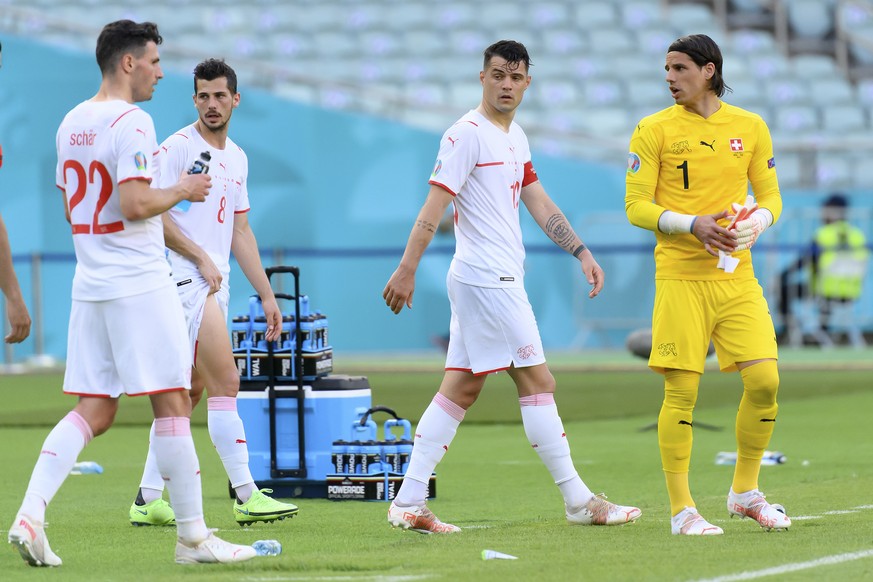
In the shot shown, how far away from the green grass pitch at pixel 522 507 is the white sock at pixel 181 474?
163mm

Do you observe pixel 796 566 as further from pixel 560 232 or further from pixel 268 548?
pixel 560 232

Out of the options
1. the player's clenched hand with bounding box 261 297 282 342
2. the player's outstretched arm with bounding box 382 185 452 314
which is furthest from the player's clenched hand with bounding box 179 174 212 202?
the player's clenched hand with bounding box 261 297 282 342

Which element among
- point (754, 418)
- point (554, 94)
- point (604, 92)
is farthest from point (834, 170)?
point (754, 418)

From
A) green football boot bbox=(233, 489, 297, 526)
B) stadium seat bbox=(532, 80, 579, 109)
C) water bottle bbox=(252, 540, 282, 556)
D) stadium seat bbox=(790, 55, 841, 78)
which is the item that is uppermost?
stadium seat bbox=(790, 55, 841, 78)

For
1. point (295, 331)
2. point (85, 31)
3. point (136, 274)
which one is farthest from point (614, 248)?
point (136, 274)

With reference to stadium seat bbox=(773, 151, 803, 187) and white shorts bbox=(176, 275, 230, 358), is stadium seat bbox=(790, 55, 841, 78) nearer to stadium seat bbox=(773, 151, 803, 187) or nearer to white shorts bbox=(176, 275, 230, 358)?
stadium seat bbox=(773, 151, 803, 187)

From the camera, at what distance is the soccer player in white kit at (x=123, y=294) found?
6.24 meters

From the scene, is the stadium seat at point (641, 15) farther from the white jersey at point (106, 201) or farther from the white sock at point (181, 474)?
the white sock at point (181, 474)

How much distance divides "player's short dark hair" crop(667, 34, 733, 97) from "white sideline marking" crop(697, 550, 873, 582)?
7.23 feet

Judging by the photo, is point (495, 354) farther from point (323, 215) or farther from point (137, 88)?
point (323, 215)

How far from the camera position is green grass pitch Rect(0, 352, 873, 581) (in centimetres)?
611

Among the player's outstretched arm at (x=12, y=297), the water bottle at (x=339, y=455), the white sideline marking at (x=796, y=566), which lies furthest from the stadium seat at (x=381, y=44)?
the white sideline marking at (x=796, y=566)

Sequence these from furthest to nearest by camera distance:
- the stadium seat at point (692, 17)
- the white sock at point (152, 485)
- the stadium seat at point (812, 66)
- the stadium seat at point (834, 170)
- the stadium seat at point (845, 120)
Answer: the stadium seat at point (692, 17) < the stadium seat at point (812, 66) < the stadium seat at point (845, 120) < the stadium seat at point (834, 170) < the white sock at point (152, 485)

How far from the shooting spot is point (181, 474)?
632 cm
